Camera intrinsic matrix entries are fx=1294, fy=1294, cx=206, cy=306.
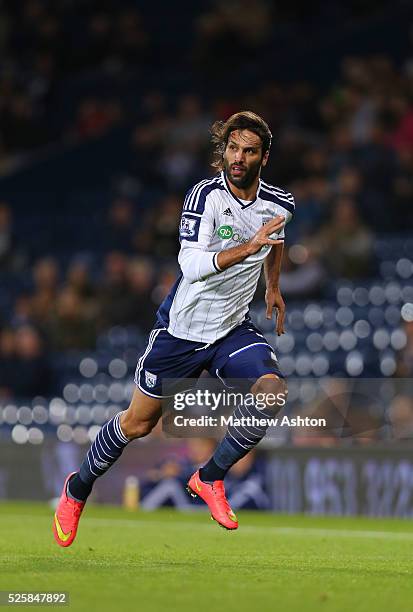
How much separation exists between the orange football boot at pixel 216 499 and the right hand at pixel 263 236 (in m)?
1.42

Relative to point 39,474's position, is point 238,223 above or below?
above

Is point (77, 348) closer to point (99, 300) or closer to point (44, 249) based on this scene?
point (99, 300)

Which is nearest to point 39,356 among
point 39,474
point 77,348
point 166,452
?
point 77,348

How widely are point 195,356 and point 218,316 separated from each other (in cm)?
24

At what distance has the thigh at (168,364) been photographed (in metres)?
6.73

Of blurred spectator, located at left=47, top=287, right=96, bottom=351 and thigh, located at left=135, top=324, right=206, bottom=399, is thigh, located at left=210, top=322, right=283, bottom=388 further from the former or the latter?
blurred spectator, located at left=47, top=287, right=96, bottom=351

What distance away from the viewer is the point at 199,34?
19.6m

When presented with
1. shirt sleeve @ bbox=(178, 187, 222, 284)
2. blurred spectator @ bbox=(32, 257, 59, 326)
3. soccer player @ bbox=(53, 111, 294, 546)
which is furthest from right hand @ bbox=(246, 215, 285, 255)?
blurred spectator @ bbox=(32, 257, 59, 326)

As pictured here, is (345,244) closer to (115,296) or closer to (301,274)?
(301,274)

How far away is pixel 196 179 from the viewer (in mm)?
16297

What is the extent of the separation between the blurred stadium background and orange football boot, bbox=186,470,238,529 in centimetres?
428

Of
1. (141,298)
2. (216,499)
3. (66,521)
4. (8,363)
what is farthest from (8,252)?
(216,499)

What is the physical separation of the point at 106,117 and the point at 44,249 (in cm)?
312

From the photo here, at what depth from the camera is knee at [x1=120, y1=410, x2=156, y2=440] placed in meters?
6.83
